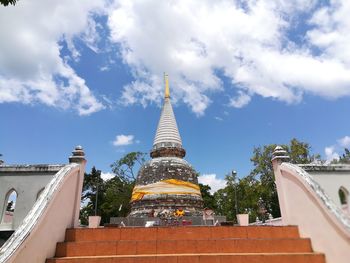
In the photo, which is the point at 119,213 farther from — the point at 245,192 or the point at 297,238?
the point at 297,238

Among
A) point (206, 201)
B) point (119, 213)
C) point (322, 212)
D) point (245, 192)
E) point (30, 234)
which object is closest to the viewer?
point (30, 234)

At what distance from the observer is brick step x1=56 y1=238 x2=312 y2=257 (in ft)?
18.7

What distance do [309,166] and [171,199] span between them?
36.8 feet

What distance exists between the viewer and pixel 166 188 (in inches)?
721

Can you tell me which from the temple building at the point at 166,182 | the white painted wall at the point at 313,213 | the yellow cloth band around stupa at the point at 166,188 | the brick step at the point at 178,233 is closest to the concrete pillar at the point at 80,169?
the brick step at the point at 178,233

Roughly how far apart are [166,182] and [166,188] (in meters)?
0.37

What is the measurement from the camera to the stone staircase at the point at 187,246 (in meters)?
5.34

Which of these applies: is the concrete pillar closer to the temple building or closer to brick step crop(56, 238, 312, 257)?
brick step crop(56, 238, 312, 257)

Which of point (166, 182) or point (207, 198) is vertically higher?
point (207, 198)

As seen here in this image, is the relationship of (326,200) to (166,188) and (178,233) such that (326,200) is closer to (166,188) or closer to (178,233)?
(178,233)

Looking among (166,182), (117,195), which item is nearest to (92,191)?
(117,195)

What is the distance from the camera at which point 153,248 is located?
226 inches

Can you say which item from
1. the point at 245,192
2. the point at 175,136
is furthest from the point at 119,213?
the point at 175,136

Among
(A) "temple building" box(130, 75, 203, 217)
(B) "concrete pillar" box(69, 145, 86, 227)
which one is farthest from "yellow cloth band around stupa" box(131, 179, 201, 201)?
(B) "concrete pillar" box(69, 145, 86, 227)
